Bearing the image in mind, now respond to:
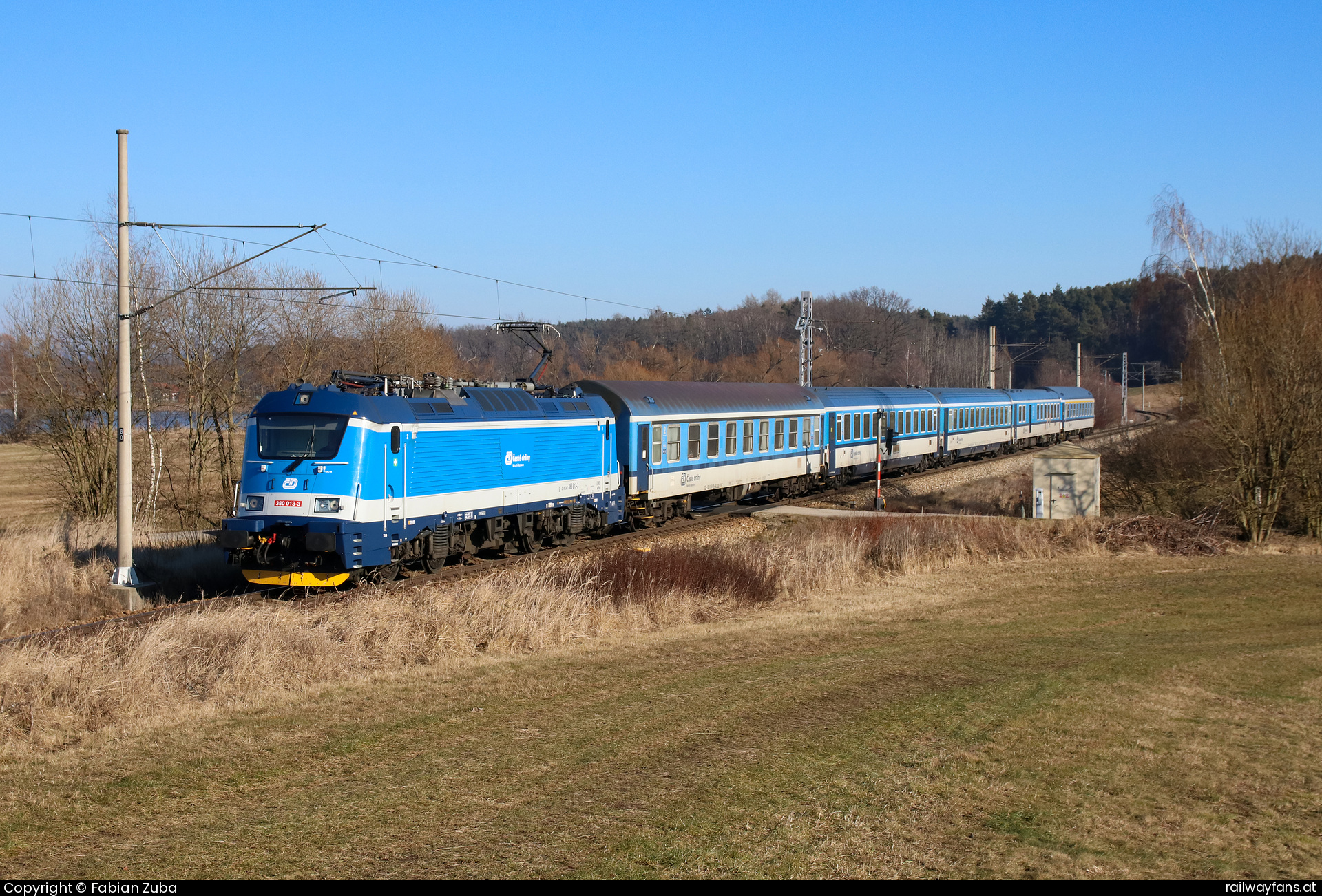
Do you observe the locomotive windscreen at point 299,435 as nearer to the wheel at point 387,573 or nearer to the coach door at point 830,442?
the wheel at point 387,573

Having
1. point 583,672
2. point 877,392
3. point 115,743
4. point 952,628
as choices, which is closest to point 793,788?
point 583,672

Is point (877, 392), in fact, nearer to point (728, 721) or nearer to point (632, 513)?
point (632, 513)

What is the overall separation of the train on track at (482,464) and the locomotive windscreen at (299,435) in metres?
0.02

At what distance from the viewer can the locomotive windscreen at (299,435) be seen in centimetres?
1597

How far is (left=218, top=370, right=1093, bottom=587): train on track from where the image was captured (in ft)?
52.5

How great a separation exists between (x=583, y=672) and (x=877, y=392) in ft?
97.2

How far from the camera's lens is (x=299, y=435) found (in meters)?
16.2

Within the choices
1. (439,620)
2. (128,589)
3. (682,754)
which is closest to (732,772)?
(682,754)

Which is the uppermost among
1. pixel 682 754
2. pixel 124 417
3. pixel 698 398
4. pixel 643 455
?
pixel 698 398

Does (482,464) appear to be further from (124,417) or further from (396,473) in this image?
(124,417)

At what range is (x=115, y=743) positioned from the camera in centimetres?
889

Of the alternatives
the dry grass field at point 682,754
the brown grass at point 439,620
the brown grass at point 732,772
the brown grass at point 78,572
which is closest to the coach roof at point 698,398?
the brown grass at point 439,620

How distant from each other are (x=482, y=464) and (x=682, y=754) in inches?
435

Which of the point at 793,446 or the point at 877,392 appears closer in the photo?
the point at 793,446
